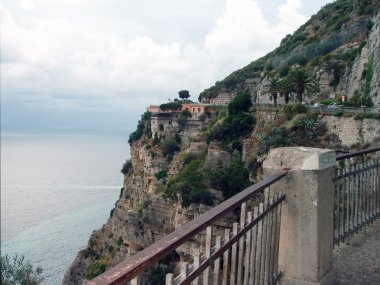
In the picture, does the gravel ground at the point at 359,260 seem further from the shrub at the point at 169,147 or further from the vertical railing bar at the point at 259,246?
the shrub at the point at 169,147

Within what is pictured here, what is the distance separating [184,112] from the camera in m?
57.8

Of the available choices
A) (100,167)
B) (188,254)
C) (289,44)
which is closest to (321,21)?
(289,44)

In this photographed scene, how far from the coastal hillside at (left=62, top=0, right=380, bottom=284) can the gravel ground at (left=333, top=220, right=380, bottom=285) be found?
54.3ft

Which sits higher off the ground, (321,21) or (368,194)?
(321,21)

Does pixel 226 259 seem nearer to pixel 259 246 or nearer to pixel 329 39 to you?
pixel 259 246

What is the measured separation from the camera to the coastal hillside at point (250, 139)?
26391 millimetres

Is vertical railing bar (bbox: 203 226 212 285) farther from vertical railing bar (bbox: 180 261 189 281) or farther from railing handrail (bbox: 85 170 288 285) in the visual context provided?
vertical railing bar (bbox: 180 261 189 281)

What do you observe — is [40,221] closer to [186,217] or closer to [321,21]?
[186,217]

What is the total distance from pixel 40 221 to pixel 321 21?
52839mm

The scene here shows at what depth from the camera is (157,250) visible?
194 centimetres

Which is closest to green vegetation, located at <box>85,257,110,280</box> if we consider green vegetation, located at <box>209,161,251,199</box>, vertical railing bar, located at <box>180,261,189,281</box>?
green vegetation, located at <box>209,161,251,199</box>

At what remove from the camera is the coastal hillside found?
2639cm

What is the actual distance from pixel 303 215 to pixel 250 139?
2880 centimetres

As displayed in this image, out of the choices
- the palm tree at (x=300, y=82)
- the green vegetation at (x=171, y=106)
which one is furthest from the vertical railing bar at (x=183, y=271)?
the green vegetation at (x=171, y=106)
